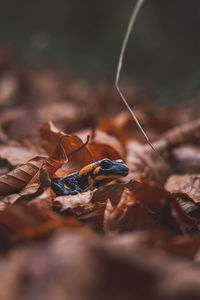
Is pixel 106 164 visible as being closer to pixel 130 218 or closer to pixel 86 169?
pixel 86 169

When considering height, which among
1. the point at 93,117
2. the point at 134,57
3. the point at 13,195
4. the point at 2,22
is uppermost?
the point at 2,22

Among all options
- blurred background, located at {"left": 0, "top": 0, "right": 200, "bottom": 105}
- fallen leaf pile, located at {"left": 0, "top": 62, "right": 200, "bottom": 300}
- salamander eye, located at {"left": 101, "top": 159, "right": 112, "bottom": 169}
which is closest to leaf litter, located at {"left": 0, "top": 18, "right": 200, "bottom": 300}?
fallen leaf pile, located at {"left": 0, "top": 62, "right": 200, "bottom": 300}

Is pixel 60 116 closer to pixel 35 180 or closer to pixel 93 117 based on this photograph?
pixel 93 117

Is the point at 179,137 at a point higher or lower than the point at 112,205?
higher

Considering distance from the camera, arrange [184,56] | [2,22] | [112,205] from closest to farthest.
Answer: [112,205] → [184,56] → [2,22]

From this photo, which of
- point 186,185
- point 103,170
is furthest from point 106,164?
point 186,185

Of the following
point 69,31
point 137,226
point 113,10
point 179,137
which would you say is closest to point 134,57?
point 113,10

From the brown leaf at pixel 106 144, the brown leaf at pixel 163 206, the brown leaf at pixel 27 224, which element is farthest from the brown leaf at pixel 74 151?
the brown leaf at pixel 27 224

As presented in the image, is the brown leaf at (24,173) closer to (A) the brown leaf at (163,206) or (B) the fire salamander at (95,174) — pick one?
(B) the fire salamander at (95,174)
